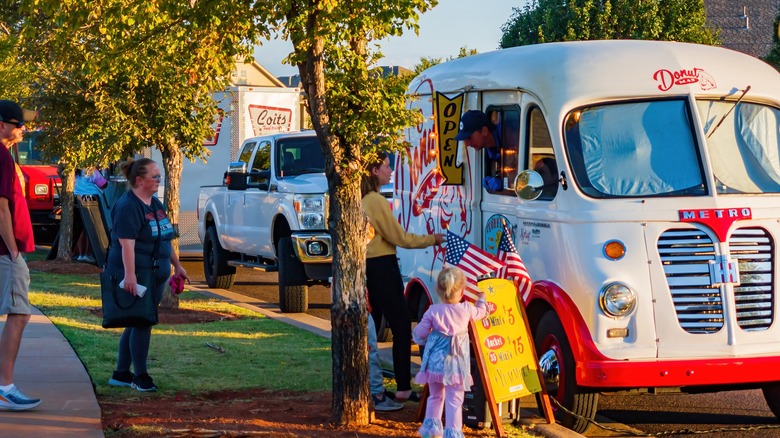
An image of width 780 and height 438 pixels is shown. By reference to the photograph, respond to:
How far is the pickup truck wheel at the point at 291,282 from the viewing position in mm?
15156

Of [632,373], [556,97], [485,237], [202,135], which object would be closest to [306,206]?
[202,135]

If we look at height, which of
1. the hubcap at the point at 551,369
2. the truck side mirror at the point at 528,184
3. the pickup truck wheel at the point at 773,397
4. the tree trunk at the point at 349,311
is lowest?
the pickup truck wheel at the point at 773,397

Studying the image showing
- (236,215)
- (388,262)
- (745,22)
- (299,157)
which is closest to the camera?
(388,262)

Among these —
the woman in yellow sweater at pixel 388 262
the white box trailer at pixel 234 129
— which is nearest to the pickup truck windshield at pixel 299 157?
the white box trailer at pixel 234 129

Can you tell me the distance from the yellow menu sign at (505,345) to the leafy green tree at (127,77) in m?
2.58

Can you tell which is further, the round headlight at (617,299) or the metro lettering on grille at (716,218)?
the metro lettering on grille at (716,218)

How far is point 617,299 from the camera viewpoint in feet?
25.7

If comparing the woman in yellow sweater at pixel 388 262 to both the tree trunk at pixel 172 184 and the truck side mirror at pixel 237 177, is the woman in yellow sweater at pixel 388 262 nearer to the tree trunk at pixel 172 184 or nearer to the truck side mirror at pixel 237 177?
the tree trunk at pixel 172 184

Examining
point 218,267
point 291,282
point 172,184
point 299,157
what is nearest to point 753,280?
point 291,282

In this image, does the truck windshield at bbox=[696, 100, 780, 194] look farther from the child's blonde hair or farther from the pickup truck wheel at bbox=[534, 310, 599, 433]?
the child's blonde hair

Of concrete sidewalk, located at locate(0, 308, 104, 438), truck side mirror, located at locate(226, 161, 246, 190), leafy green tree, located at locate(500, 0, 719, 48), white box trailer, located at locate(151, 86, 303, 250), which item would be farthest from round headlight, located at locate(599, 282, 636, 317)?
leafy green tree, located at locate(500, 0, 719, 48)

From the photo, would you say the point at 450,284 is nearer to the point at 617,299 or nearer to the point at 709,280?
the point at 617,299

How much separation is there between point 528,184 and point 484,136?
1.25 m

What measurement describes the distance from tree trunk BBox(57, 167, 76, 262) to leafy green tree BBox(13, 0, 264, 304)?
11.4ft
